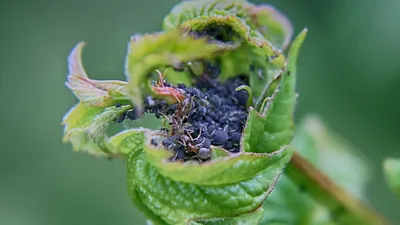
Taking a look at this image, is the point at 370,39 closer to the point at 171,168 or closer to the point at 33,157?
the point at 33,157

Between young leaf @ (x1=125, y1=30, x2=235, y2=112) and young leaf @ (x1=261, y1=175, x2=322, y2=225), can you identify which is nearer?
young leaf @ (x1=125, y1=30, x2=235, y2=112)

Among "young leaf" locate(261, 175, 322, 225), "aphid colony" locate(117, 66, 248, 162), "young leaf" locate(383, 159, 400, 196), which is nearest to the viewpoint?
"aphid colony" locate(117, 66, 248, 162)

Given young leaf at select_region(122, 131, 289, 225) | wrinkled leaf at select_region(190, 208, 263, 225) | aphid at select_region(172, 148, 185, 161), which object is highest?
aphid at select_region(172, 148, 185, 161)

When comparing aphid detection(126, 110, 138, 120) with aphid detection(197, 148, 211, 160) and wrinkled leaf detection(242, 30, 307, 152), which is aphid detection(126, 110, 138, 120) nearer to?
aphid detection(197, 148, 211, 160)

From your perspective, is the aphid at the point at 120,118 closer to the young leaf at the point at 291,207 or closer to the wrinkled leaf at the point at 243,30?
the wrinkled leaf at the point at 243,30

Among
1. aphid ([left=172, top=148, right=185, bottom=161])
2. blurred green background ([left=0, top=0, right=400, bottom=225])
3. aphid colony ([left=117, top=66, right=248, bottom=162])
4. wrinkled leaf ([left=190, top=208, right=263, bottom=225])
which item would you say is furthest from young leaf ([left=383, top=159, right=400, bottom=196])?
blurred green background ([left=0, top=0, right=400, bottom=225])

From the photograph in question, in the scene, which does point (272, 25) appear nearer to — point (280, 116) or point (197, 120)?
point (280, 116)

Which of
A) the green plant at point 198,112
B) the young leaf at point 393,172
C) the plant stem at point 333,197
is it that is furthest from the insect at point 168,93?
the young leaf at point 393,172
